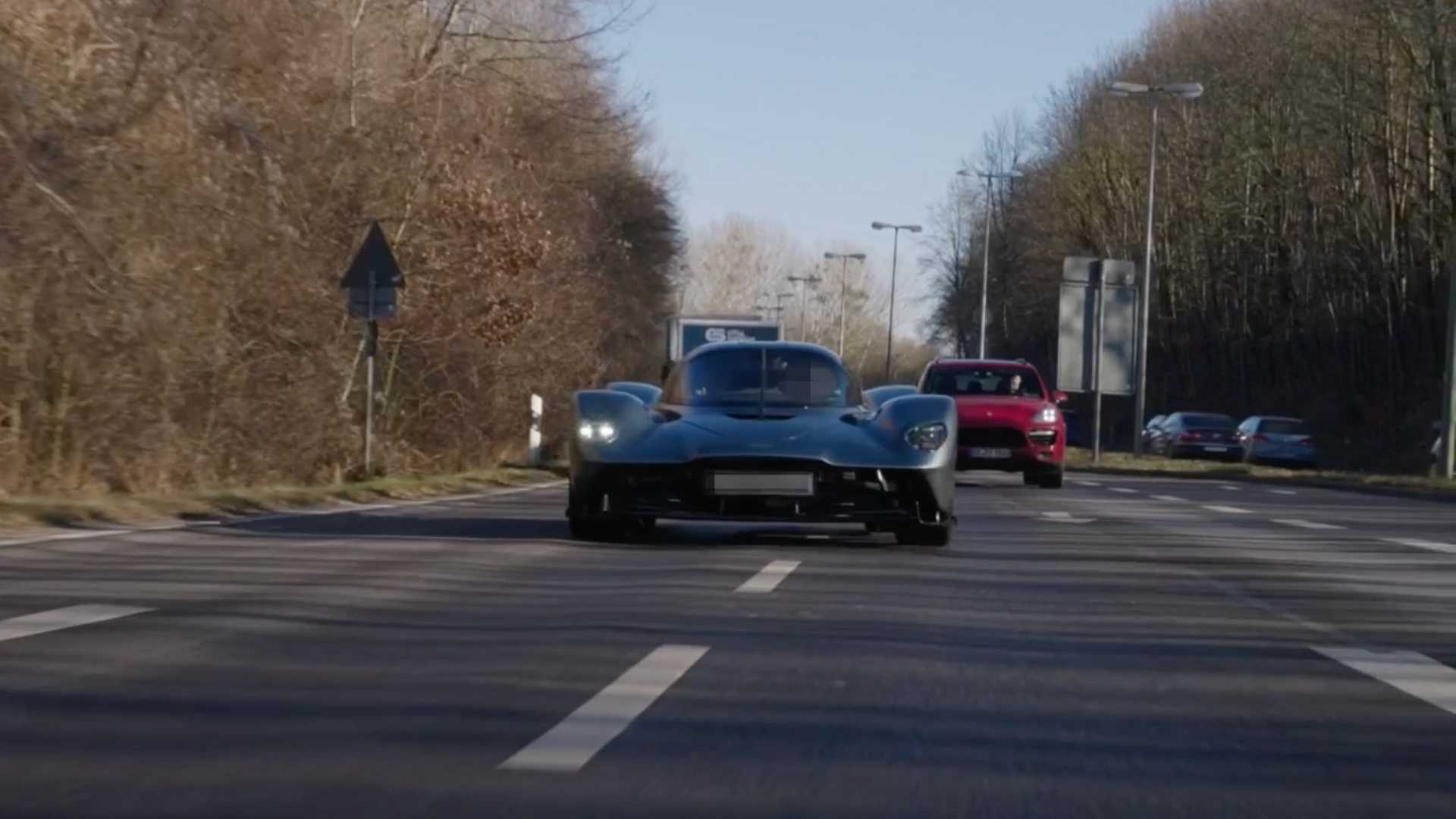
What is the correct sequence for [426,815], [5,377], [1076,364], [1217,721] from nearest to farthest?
[426,815] → [1217,721] → [5,377] → [1076,364]

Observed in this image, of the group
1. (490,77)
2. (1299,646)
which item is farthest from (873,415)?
(490,77)

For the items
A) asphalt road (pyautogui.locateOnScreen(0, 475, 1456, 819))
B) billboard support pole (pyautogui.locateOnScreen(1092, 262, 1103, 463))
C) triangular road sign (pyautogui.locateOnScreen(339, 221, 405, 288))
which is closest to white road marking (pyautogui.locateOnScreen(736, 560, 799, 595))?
asphalt road (pyautogui.locateOnScreen(0, 475, 1456, 819))

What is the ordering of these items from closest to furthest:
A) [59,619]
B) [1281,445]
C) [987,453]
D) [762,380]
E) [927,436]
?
[59,619]
[927,436]
[762,380]
[987,453]
[1281,445]

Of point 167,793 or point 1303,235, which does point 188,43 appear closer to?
point 167,793

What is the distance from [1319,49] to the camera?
51125mm

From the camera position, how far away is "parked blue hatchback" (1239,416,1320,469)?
45531 mm

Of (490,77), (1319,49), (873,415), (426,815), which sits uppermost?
(1319,49)

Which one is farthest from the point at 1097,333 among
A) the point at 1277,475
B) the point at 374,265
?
the point at 374,265

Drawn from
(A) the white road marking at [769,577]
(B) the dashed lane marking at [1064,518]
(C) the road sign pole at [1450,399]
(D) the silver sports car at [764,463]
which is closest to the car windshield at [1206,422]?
(C) the road sign pole at [1450,399]

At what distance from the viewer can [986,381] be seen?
87.5 feet

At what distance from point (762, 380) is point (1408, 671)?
20.8 ft

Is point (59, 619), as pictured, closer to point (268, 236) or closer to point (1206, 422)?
point (268, 236)

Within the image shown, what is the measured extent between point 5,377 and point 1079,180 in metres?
61.4

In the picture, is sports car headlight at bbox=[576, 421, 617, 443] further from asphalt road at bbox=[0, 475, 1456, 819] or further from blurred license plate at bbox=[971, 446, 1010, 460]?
blurred license plate at bbox=[971, 446, 1010, 460]
